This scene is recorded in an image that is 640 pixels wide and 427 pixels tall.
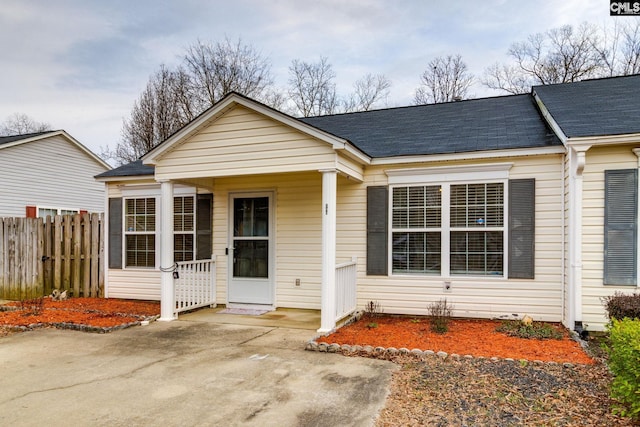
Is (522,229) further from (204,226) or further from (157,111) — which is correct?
(157,111)

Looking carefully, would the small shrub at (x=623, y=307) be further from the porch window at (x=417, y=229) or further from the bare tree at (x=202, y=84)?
the bare tree at (x=202, y=84)

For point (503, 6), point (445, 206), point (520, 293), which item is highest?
point (503, 6)

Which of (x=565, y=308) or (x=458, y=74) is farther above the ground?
A: (x=458, y=74)

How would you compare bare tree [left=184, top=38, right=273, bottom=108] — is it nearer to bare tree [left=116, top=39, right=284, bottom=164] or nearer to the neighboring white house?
bare tree [left=116, top=39, right=284, bottom=164]

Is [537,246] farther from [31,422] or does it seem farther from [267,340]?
[31,422]

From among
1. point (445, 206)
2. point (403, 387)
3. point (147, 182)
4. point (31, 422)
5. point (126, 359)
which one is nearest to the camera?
point (31, 422)

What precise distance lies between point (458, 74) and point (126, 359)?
18949 mm

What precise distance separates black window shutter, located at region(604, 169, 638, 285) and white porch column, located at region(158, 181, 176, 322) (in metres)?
6.53

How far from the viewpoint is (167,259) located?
21.9 ft

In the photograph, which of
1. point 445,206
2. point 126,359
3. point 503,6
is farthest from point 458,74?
point 126,359

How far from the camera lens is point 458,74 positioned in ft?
62.7

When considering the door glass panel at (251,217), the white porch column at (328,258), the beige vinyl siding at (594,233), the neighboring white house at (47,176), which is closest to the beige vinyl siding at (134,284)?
the door glass panel at (251,217)

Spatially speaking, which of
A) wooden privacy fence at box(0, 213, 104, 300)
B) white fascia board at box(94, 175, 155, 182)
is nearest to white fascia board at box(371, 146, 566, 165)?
white fascia board at box(94, 175, 155, 182)

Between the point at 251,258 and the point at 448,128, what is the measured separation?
4446 millimetres
